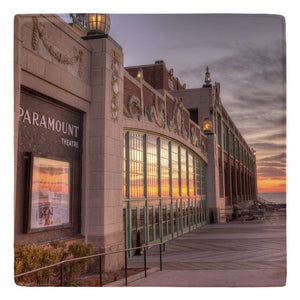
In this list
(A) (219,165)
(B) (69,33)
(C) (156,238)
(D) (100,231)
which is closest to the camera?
(B) (69,33)

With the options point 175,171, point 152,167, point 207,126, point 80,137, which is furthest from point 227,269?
point 207,126

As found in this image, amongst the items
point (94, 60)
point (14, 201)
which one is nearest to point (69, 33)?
point (94, 60)

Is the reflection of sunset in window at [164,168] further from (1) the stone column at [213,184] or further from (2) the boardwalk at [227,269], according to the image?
(1) the stone column at [213,184]

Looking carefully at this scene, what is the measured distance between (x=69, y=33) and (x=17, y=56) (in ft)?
5.72

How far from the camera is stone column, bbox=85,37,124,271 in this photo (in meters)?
8.97

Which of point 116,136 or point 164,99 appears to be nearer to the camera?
point 116,136

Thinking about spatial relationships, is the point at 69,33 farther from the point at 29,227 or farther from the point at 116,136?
the point at 29,227

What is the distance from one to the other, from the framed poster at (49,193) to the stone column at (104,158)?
0.87 meters

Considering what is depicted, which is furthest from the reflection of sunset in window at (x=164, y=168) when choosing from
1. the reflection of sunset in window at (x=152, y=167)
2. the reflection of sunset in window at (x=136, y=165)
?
the reflection of sunset in window at (x=136, y=165)

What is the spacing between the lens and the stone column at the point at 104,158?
897cm

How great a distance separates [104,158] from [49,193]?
1907 millimetres

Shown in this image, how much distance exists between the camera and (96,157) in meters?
9.05

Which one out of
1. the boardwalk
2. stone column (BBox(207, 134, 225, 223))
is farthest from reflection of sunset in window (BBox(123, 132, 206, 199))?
stone column (BBox(207, 134, 225, 223))

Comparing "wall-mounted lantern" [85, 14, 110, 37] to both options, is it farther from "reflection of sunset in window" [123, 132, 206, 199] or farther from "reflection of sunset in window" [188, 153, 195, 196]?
"reflection of sunset in window" [188, 153, 195, 196]
